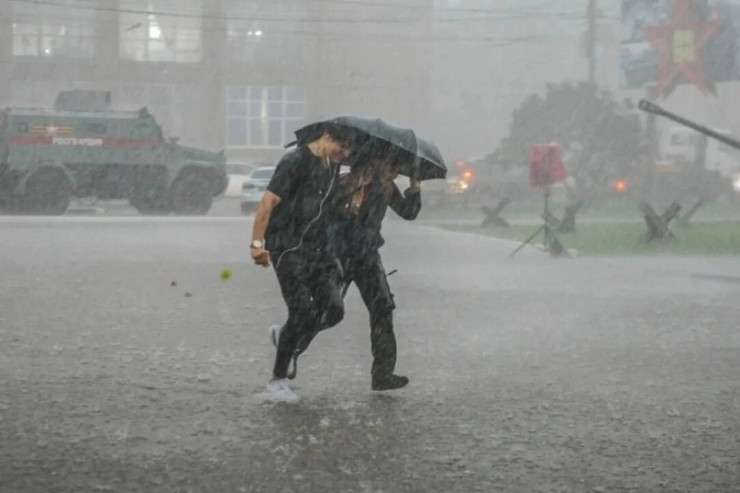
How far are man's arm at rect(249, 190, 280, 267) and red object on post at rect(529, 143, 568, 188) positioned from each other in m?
15.3

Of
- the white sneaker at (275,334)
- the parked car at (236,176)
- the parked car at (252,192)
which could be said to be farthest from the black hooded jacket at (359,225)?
the parked car at (236,176)

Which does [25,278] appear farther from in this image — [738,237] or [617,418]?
[738,237]

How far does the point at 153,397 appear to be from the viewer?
7.75 metres

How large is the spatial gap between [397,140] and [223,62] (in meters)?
58.3

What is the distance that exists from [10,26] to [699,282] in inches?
1988

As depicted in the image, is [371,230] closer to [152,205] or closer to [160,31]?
[152,205]

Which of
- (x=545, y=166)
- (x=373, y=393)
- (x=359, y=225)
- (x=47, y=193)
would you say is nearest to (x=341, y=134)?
(x=359, y=225)

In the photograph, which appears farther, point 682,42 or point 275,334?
point 682,42

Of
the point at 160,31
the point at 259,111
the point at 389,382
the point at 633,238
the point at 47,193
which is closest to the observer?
the point at 389,382

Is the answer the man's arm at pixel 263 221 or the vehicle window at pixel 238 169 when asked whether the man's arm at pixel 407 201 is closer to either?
the man's arm at pixel 263 221

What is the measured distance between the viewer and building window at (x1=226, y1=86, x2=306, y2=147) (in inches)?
2564

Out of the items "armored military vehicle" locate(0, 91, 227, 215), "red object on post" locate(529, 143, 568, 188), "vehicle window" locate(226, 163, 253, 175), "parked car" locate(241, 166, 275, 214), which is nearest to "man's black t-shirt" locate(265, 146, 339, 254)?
"red object on post" locate(529, 143, 568, 188)

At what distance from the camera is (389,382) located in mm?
7836

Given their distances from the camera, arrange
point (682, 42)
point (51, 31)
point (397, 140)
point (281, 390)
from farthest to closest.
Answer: point (51, 31)
point (682, 42)
point (281, 390)
point (397, 140)
